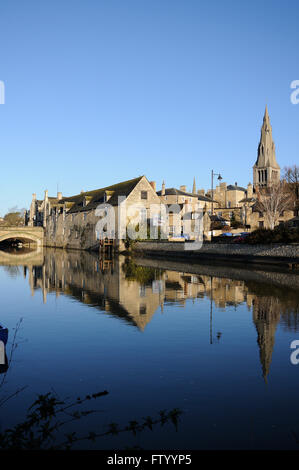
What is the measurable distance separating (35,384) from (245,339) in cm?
685

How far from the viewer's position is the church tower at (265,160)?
420 ft

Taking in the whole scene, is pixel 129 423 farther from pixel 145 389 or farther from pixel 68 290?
pixel 68 290

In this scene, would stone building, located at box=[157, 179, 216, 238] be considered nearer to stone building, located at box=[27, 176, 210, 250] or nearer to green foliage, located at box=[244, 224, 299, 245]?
stone building, located at box=[27, 176, 210, 250]

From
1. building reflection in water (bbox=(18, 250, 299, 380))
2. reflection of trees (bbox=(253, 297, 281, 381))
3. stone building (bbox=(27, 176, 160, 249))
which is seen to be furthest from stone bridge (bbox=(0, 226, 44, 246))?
reflection of trees (bbox=(253, 297, 281, 381))

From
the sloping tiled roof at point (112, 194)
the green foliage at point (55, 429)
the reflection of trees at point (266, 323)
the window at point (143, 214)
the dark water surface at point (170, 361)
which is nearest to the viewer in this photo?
the green foliage at point (55, 429)

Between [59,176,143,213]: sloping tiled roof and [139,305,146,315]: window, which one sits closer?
[139,305,146,315]: window

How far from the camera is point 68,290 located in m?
24.4

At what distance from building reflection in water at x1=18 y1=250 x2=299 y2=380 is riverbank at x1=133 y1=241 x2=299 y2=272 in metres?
11.2

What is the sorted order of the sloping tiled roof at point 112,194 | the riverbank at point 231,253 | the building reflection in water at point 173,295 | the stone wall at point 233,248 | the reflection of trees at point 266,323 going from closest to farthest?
the reflection of trees at point 266,323, the building reflection in water at point 173,295, the riverbank at point 231,253, the stone wall at point 233,248, the sloping tiled roof at point 112,194

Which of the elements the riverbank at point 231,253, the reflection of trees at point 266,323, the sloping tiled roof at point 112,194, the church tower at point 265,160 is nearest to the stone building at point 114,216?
the sloping tiled roof at point 112,194

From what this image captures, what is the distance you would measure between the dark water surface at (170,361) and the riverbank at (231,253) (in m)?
18.4

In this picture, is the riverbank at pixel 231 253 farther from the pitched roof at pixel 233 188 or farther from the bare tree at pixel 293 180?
the pitched roof at pixel 233 188

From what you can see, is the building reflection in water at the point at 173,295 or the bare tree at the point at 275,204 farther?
the bare tree at the point at 275,204

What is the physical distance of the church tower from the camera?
420ft
